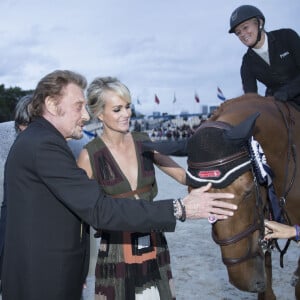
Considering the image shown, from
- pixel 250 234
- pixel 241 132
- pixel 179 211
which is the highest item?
pixel 241 132

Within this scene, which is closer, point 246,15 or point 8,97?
point 246,15

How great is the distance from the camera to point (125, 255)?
9.11 feet

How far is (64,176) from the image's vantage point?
210 centimetres

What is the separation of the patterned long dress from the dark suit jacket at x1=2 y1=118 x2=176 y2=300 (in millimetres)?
570

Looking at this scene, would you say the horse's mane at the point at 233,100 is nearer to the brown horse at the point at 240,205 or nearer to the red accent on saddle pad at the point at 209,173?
the brown horse at the point at 240,205

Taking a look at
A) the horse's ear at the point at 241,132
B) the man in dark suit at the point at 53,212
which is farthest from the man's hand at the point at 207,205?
the horse's ear at the point at 241,132

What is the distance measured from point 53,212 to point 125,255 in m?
0.80

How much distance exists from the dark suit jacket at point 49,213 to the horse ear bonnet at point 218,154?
10.2 inches

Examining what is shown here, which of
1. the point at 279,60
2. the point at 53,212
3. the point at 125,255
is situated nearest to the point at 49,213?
the point at 53,212

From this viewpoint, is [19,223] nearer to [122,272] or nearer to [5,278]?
[5,278]

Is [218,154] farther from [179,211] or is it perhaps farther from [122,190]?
[122,190]

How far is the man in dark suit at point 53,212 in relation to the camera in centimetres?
210

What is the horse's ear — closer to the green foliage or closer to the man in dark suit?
the man in dark suit

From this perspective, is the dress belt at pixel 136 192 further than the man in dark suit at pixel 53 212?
Yes
